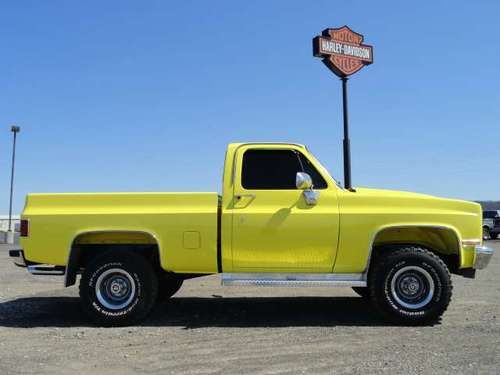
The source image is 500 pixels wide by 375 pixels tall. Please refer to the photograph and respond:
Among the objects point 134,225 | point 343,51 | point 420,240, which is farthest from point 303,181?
point 343,51

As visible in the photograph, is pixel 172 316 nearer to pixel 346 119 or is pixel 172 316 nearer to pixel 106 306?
pixel 106 306

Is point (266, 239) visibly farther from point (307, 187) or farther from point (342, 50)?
point (342, 50)

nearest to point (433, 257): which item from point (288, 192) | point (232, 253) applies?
point (288, 192)

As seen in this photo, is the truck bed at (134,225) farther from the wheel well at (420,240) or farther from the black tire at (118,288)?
the wheel well at (420,240)

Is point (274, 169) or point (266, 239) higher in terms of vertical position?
point (274, 169)

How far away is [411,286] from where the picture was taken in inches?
291

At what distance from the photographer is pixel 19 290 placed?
11.2 meters

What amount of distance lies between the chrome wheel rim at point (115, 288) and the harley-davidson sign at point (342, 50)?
15.5 metres

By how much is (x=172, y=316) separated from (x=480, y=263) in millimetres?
4150

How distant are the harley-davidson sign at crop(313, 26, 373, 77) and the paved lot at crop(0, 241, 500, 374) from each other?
13094mm

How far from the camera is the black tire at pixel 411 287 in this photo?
727 cm

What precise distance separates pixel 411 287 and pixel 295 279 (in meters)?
1.45

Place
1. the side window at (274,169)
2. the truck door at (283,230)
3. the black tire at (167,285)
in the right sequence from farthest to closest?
the black tire at (167,285) → the side window at (274,169) → the truck door at (283,230)

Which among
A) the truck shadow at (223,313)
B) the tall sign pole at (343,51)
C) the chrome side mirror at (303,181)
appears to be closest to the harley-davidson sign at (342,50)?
the tall sign pole at (343,51)
